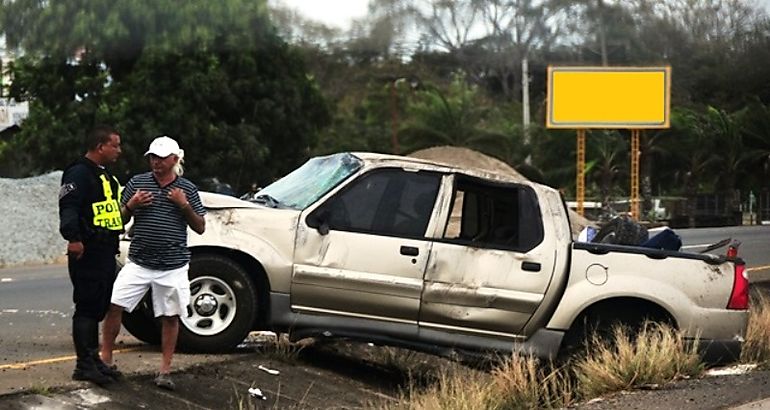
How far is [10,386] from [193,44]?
27228 millimetres

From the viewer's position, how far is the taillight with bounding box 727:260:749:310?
31.1 feet

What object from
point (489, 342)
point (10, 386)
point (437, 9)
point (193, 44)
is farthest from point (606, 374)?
point (437, 9)

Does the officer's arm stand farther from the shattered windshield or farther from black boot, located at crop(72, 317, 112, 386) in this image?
the shattered windshield

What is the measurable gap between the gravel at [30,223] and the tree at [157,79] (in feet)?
21.8

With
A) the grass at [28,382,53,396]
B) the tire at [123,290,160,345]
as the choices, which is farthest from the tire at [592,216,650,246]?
the grass at [28,382,53,396]

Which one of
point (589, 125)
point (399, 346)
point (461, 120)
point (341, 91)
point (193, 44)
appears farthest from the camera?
point (341, 91)

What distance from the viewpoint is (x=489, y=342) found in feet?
30.3

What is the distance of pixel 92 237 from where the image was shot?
7531 mm

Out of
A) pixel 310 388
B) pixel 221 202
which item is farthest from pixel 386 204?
pixel 310 388

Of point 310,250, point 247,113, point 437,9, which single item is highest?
point 437,9

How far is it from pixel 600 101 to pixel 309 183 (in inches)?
1200

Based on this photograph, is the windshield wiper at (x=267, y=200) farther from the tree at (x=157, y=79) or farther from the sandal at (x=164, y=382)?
the tree at (x=157, y=79)

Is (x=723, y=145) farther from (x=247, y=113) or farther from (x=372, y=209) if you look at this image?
(x=372, y=209)

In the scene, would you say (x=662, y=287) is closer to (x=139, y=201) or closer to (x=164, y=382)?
(x=164, y=382)
